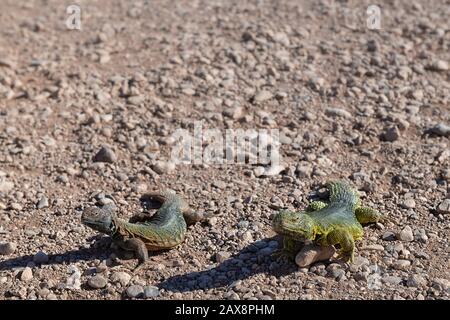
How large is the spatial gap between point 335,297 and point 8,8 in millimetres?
8655

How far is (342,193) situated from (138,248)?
2.19 meters

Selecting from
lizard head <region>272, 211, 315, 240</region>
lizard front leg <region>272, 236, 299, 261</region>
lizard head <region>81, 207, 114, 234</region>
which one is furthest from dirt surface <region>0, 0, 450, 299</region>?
lizard head <region>272, 211, 315, 240</region>

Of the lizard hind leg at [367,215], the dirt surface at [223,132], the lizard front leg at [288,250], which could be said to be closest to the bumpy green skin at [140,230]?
the dirt surface at [223,132]

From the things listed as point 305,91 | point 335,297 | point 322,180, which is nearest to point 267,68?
point 305,91

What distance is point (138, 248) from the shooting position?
23.7ft

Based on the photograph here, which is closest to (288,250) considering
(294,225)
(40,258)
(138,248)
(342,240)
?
(294,225)

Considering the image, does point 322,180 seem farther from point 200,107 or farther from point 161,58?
point 161,58

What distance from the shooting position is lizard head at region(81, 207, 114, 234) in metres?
7.29

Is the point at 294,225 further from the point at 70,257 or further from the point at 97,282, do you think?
the point at 70,257

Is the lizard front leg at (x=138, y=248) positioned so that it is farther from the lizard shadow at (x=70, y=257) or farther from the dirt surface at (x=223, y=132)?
the lizard shadow at (x=70, y=257)

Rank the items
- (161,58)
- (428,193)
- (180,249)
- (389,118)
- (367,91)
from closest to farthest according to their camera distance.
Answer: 1. (180,249)
2. (428,193)
3. (389,118)
4. (367,91)
5. (161,58)

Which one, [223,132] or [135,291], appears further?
[223,132]

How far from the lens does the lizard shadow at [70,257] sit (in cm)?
728

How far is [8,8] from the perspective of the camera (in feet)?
42.3
